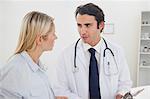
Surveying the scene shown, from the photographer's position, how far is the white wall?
407 centimetres

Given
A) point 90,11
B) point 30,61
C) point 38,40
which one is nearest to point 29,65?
point 30,61

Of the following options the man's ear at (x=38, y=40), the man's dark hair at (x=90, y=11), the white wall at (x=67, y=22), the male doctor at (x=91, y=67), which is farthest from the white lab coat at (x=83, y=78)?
the white wall at (x=67, y=22)

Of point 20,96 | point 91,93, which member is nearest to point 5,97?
point 20,96

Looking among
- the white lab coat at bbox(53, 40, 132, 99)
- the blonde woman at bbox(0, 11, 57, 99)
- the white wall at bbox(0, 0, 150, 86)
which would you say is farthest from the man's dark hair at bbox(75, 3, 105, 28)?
the white wall at bbox(0, 0, 150, 86)

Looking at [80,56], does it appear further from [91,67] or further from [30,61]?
[30,61]

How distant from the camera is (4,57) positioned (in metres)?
4.46

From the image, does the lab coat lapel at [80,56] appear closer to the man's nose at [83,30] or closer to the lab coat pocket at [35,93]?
the man's nose at [83,30]

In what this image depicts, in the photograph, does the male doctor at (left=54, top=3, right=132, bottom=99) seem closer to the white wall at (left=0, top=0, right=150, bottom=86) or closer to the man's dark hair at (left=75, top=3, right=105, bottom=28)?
the man's dark hair at (left=75, top=3, right=105, bottom=28)

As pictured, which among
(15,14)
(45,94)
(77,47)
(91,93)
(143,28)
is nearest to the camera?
(45,94)

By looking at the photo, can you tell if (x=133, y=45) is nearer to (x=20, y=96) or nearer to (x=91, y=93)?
(x=91, y=93)

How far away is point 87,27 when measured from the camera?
1.67 m

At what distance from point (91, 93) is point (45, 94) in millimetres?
485

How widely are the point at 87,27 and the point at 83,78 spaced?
35 cm

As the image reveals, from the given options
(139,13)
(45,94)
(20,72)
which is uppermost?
(139,13)
